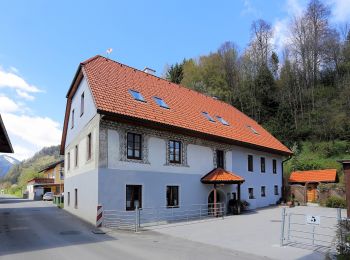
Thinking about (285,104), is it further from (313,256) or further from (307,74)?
(313,256)

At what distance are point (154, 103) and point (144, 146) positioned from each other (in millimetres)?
3324

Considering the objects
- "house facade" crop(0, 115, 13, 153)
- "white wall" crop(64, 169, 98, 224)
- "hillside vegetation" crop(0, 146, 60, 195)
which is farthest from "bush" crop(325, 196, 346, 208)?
"hillside vegetation" crop(0, 146, 60, 195)

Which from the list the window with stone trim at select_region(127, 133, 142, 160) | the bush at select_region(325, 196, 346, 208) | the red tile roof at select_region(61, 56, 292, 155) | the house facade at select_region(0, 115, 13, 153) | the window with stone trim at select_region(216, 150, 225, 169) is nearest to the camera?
the house facade at select_region(0, 115, 13, 153)

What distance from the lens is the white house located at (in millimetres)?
17672

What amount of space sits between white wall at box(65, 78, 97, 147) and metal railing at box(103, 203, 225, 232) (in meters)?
5.27

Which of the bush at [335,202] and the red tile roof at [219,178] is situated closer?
the red tile roof at [219,178]

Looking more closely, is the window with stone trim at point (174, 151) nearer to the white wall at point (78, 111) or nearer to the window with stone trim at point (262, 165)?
the white wall at point (78, 111)

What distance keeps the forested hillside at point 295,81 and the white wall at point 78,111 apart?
28.0m

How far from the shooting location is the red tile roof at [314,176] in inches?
1280

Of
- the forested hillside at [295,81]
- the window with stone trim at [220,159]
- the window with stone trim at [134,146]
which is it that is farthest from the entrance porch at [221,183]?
the forested hillside at [295,81]

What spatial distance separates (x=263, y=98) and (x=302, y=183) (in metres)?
18.3

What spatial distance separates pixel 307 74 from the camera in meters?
50.3

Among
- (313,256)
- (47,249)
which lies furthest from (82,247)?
(313,256)

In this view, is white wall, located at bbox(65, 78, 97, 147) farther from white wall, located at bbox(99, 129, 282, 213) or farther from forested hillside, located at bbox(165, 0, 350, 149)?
forested hillside, located at bbox(165, 0, 350, 149)
